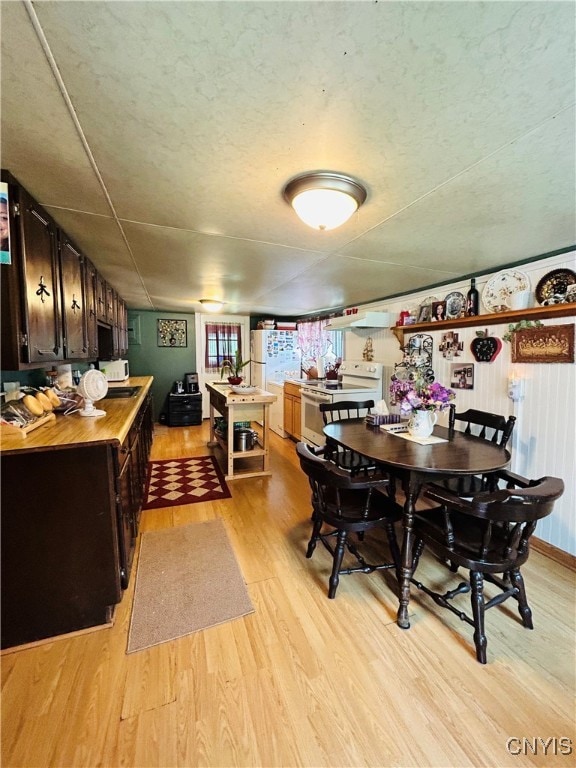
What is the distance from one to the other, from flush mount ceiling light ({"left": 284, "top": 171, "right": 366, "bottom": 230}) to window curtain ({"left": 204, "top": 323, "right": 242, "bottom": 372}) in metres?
5.00

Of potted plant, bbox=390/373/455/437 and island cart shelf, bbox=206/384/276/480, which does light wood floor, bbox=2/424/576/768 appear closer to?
potted plant, bbox=390/373/455/437

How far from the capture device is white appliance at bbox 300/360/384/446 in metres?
3.93

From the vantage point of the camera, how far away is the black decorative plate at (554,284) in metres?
2.19

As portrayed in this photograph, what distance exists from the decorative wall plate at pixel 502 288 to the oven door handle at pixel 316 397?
74.5 inches

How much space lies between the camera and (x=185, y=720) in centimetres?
119

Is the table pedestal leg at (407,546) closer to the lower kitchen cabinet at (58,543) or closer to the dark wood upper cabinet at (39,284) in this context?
the lower kitchen cabinet at (58,543)

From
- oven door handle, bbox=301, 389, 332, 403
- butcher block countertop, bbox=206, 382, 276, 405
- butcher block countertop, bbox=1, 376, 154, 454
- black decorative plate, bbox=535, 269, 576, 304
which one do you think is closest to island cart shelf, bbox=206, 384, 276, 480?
butcher block countertop, bbox=206, 382, 276, 405

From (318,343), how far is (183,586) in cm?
441

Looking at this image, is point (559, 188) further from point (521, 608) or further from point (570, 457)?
point (521, 608)

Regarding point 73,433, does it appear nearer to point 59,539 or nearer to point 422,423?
point 59,539

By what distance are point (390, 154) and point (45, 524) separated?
89.5 inches

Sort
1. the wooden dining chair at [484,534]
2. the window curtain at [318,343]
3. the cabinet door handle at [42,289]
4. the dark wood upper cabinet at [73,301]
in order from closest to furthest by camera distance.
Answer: the wooden dining chair at [484,534] → the cabinet door handle at [42,289] → the dark wood upper cabinet at [73,301] → the window curtain at [318,343]

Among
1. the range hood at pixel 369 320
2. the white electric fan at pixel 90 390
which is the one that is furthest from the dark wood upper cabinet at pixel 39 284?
the range hood at pixel 369 320

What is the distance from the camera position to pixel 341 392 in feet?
12.8
